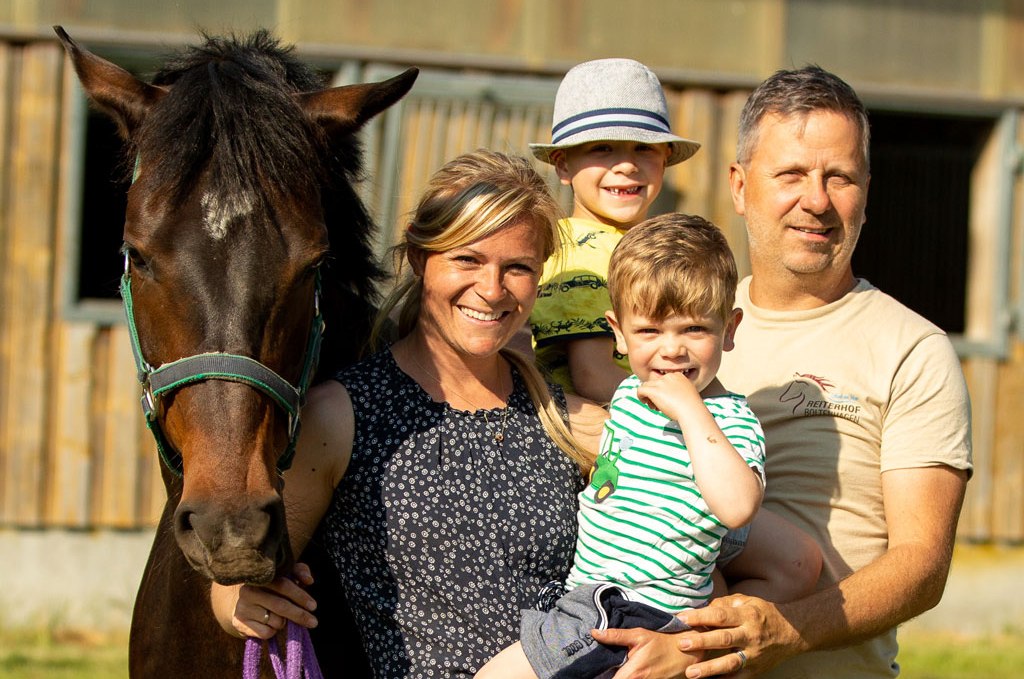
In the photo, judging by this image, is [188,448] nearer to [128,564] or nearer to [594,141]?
[594,141]

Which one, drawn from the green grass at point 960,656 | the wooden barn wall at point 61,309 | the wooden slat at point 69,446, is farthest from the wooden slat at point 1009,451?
the wooden slat at point 69,446

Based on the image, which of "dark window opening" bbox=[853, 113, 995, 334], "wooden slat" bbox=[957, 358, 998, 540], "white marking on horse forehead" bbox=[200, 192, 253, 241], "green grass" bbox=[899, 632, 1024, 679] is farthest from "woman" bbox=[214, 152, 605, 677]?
"dark window opening" bbox=[853, 113, 995, 334]

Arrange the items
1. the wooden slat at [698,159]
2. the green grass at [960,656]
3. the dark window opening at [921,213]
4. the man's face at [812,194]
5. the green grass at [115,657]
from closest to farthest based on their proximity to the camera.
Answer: the man's face at [812,194] → the green grass at [115,657] → the green grass at [960,656] → the wooden slat at [698,159] → the dark window opening at [921,213]

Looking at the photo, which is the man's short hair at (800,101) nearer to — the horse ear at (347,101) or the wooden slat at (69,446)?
the horse ear at (347,101)

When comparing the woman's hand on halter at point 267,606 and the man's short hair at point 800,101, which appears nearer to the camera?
the woman's hand on halter at point 267,606

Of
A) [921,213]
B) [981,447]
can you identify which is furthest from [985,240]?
[921,213]

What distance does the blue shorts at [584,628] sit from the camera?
245 cm

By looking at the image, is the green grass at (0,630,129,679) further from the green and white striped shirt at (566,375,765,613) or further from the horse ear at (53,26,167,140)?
the green and white striped shirt at (566,375,765,613)

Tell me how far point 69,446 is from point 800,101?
5.70 meters

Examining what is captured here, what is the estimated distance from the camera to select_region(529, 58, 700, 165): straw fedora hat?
3316 mm

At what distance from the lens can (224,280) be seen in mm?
2424

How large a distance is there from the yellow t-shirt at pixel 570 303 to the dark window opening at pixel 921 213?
6.94 meters

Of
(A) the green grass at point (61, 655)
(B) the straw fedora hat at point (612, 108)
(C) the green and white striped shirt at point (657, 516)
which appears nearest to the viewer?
(C) the green and white striped shirt at point (657, 516)

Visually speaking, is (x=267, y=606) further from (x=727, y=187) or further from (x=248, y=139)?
(x=727, y=187)
